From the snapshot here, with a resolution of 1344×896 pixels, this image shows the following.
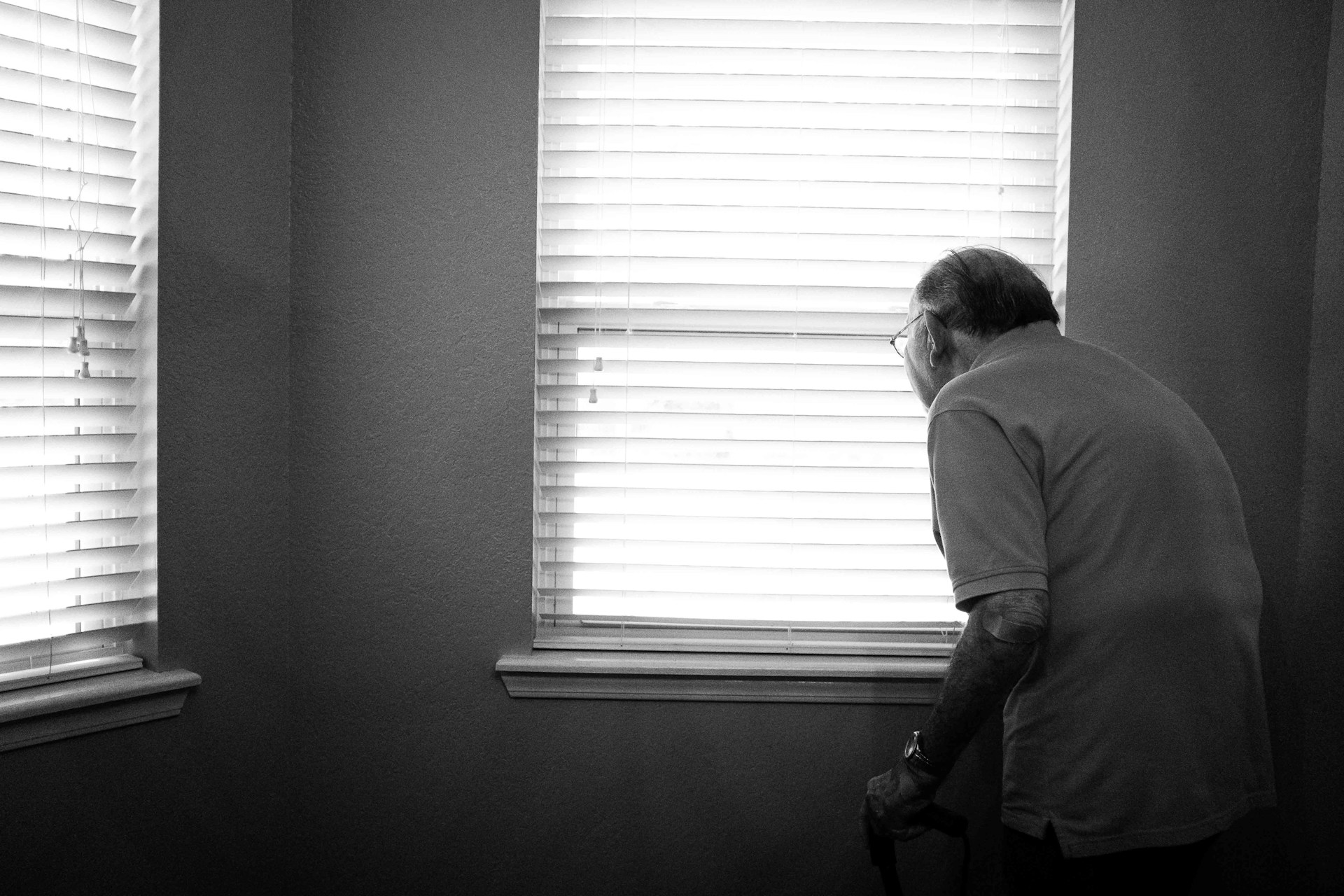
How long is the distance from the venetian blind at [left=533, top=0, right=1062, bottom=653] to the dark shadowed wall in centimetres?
12

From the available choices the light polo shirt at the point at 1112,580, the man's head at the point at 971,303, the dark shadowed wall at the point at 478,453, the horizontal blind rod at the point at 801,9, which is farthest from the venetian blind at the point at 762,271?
the light polo shirt at the point at 1112,580

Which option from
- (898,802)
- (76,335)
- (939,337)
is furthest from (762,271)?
(76,335)

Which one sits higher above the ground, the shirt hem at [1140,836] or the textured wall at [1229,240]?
the textured wall at [1229,240]

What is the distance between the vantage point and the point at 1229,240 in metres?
1.95

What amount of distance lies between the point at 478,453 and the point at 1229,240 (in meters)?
1.82

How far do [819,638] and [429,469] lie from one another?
1027mm

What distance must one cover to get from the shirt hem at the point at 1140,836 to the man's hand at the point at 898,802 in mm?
177

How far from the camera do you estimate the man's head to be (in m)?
1.48

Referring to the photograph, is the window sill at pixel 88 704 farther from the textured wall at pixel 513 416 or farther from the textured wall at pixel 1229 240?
the textured wall at pixel 1229 240

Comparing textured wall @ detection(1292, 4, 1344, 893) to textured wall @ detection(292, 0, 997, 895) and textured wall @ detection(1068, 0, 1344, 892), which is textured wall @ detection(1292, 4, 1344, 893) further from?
textured wall @ detection(292, 0, 997, 895)

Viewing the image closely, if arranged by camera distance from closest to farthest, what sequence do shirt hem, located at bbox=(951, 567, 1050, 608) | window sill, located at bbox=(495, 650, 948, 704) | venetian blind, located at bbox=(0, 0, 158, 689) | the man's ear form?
shirt hem, located at bbox=(951, 567, 1050, 608) < the man's ear < venetian blind, located at bbox=(0, 0, 158, 689) < window sill, located at bbox=(495, 650, 948, 704)

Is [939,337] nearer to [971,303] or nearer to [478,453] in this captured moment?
[971,303]

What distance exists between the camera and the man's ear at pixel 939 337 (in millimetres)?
1548

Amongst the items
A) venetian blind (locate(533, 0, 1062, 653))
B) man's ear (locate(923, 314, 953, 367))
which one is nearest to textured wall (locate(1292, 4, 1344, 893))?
venetian blind (locate(533, 0, 1062, 653))
